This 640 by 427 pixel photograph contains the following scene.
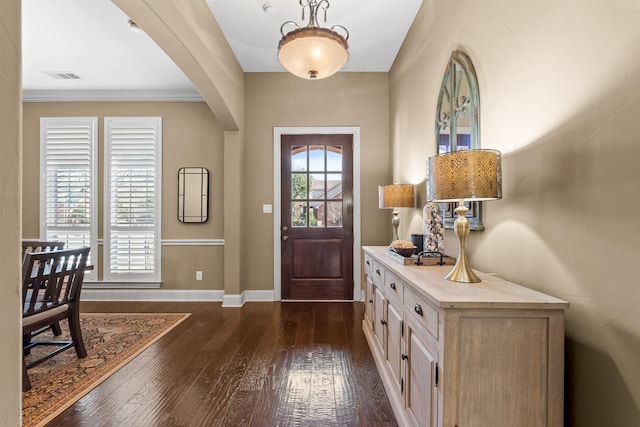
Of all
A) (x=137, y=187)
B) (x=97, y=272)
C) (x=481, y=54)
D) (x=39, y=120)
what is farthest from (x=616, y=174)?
(x=39, y=120)

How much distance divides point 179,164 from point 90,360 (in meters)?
2.58

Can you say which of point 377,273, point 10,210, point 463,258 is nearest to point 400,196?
point 377,273

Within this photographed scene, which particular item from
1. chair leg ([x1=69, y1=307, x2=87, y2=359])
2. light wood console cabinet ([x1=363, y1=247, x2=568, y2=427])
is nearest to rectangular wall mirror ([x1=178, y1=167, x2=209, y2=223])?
chair leg ([x1=69, y1=307, x2=87, y2=359])

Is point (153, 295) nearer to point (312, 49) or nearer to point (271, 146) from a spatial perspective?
point (271, 146)

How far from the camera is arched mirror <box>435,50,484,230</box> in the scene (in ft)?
6.27

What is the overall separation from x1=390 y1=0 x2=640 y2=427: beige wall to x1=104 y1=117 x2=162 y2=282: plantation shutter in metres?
4.03

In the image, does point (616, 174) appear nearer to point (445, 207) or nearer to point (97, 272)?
point (445, 207)

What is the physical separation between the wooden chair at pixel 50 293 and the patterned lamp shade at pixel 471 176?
249cm

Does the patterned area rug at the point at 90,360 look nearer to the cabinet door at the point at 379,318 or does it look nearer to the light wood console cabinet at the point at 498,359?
the cabinet door at the point at 379,318

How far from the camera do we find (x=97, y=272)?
429cm

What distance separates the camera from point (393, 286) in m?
1.93

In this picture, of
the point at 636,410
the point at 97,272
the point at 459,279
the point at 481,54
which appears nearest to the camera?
the point at 636,410

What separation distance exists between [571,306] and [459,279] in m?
0.41

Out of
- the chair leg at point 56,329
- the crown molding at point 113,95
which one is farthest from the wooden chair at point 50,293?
the crown molding at point 113,95
